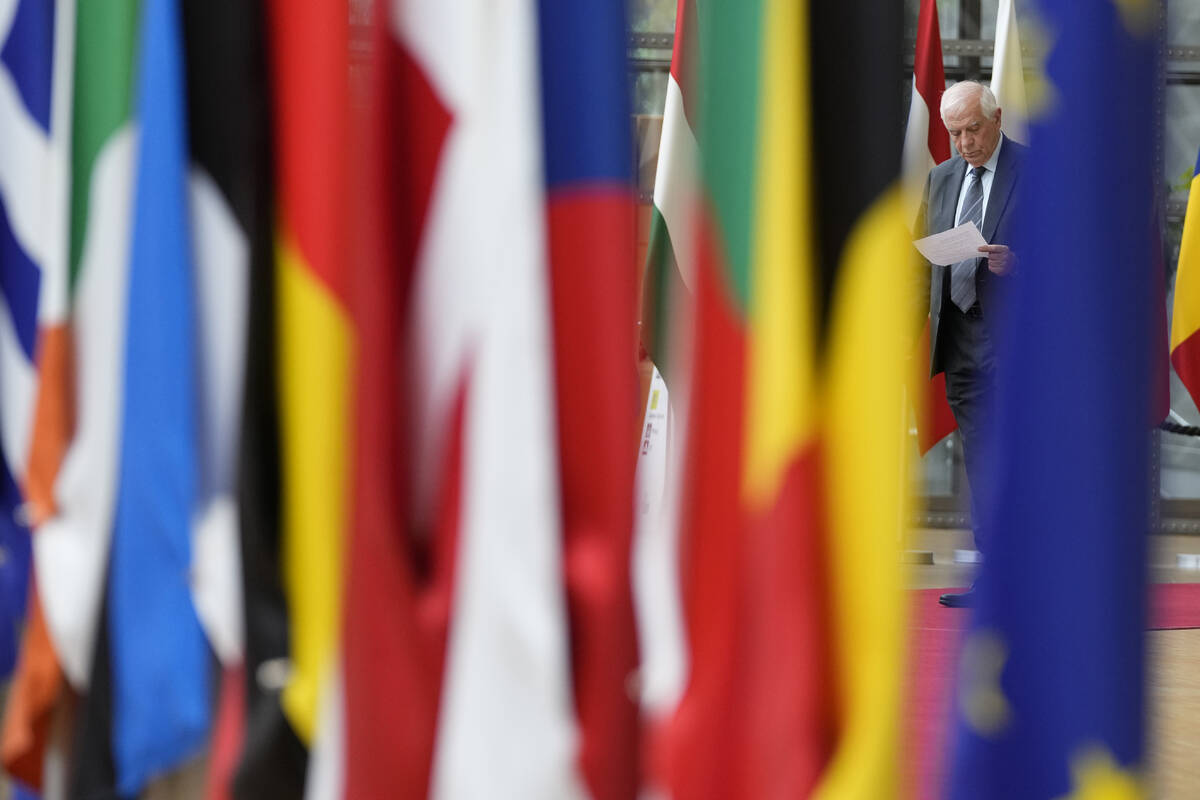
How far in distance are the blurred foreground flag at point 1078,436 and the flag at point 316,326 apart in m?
0.19

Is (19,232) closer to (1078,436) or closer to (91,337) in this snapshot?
(91,337)

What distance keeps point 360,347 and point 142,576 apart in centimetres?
10

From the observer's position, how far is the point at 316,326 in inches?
15.6

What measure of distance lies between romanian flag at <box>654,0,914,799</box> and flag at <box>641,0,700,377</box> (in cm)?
3

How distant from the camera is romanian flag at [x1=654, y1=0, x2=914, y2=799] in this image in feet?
1.22

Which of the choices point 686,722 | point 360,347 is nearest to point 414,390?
point 360,347

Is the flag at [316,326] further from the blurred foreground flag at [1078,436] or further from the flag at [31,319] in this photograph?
the blurred foreground flag at [1078,436]

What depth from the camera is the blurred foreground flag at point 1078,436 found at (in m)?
0.35

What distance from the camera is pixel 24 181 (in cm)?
47

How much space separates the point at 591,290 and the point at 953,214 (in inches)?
114

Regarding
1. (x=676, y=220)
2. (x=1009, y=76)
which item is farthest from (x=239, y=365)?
(x=1009, y=76)

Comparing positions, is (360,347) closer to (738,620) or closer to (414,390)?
(414,390)

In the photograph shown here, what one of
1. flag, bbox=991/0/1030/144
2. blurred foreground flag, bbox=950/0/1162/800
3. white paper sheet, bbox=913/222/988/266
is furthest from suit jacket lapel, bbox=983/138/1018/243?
blurred foreground flag, bbox=950/0/1162/800

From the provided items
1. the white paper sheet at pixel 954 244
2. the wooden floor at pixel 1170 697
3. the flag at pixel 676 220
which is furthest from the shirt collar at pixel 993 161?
the flag at pixel 676 220
